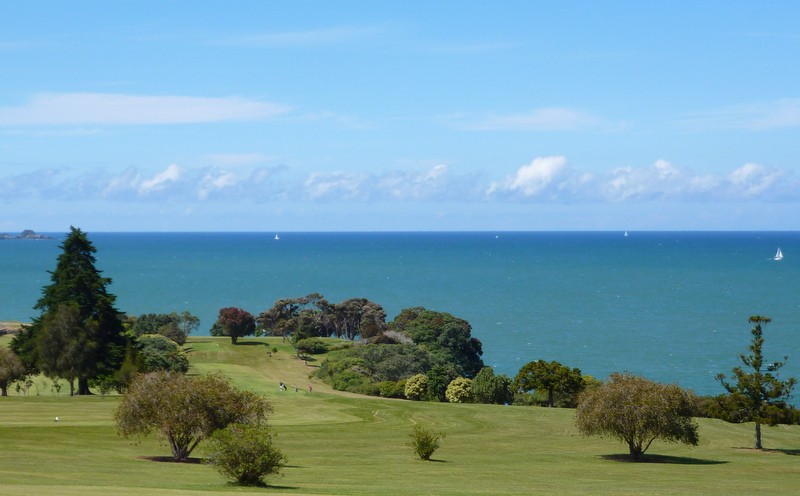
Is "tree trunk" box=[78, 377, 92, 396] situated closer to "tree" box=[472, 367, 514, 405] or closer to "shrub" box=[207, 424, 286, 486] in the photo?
"tree" box=[472, 367, 514, 405]

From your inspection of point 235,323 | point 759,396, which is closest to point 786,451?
point 759,396

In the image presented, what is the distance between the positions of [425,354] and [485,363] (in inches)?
755

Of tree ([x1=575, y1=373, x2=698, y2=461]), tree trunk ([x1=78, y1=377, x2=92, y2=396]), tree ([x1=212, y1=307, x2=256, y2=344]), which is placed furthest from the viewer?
tree ([x1=212, y1=307, x2=256, y2=344])

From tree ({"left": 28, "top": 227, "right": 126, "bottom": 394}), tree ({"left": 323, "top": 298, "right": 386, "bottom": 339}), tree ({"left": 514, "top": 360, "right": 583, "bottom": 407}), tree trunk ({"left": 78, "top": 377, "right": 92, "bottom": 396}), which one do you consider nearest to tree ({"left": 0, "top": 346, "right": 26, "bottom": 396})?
tree ({"left": 28, "top": 227, "right": 126, "bottom": 394})

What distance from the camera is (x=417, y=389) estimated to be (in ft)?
272

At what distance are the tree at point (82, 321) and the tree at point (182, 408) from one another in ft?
118

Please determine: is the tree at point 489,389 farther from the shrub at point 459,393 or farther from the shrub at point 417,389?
the shrub at point 417,389

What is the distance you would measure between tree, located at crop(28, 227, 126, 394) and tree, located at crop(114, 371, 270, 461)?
36016mm

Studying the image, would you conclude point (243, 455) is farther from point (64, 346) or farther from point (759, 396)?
point (64, 346)

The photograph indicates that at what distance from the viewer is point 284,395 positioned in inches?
3024

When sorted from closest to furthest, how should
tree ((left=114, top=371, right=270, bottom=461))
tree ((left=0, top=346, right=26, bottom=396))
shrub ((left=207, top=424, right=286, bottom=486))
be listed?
shrub ((left=207, top=424, right=286, bottom=486)) → tree ((left=114, top=371, right=270, bottom=461)) → tree ((left=0, top=346, right=26, bottom=396))

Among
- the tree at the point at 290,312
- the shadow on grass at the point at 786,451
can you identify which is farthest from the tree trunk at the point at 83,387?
the shadow on grass at the point at 786,451

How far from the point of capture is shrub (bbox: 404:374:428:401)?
8281cm

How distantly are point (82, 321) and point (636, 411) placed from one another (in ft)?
162
